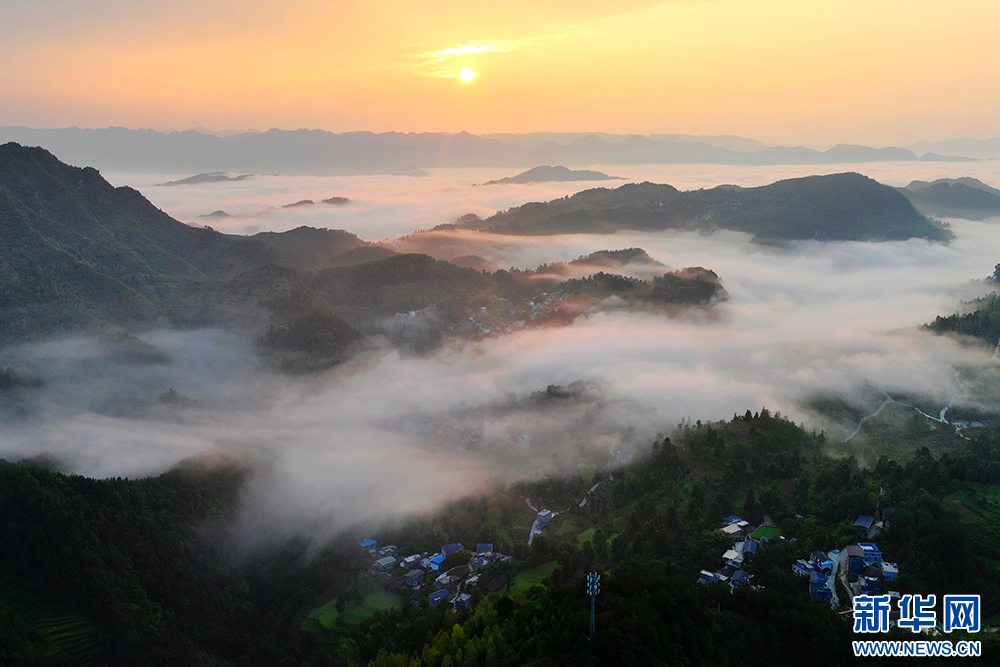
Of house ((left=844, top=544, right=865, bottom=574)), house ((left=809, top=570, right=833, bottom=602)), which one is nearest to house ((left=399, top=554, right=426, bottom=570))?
house ((left=809, top=570, right=833, bottom=602))

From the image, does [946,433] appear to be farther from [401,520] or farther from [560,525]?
[401,520]

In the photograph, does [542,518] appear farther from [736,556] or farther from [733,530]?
[736,556]

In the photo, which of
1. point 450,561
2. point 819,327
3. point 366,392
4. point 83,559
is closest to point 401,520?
point 450,561

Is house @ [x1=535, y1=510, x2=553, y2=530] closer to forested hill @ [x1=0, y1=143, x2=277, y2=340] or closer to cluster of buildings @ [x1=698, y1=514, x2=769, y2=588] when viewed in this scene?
cluster of buildings @ [x1=698, y1=514, x2=769, y2=588]

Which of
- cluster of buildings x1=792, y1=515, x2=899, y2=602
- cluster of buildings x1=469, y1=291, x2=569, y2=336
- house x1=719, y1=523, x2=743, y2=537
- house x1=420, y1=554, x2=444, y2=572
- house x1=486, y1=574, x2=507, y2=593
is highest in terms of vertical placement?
cluster of buildings x1=469, y1=291, x2=569, y2=336

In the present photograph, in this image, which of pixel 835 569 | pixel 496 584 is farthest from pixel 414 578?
pixel 835 569
